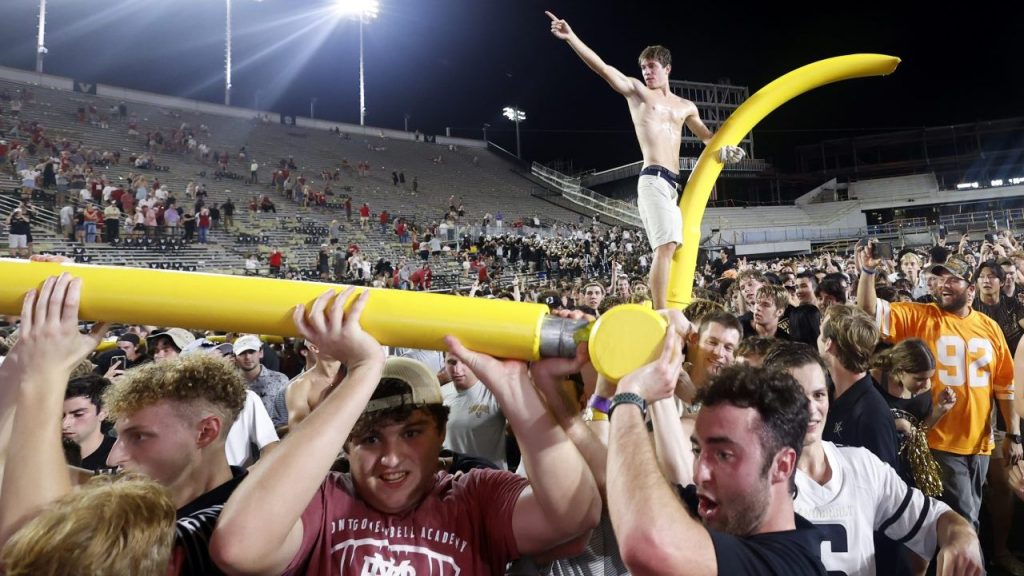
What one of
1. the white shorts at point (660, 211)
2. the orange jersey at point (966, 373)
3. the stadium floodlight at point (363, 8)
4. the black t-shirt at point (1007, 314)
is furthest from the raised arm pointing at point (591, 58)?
the stadium floodlight at point (363, 8)

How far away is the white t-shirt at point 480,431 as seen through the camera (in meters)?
3.53

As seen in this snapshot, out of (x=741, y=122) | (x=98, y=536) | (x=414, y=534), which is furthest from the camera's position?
(x=741, y=122)

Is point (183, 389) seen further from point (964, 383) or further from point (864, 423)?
point (964, 383)

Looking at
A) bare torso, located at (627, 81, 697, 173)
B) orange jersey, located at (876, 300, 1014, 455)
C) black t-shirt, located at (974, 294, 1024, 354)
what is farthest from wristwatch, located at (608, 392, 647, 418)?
black t-shirt, located at (974, 294, 1024, 354)

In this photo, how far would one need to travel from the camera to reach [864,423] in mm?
2791

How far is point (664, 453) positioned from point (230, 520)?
1.39 metres

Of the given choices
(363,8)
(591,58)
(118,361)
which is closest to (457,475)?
(591,58)

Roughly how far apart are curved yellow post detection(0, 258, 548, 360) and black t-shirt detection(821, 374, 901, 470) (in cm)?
235

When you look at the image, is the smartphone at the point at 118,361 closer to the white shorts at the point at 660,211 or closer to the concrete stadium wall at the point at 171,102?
the white shorts at the point at 660,211

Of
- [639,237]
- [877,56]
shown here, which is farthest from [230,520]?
[639,237]

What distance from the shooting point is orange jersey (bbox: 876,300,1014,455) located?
13.0 feet

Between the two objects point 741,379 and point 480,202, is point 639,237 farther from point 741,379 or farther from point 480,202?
point 741,379

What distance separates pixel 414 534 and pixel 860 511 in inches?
70.9

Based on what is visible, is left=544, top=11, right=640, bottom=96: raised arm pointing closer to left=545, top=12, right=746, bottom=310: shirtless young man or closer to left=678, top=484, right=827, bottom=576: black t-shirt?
left=545, top=12, right=746, bottom=310: shirtless young man
